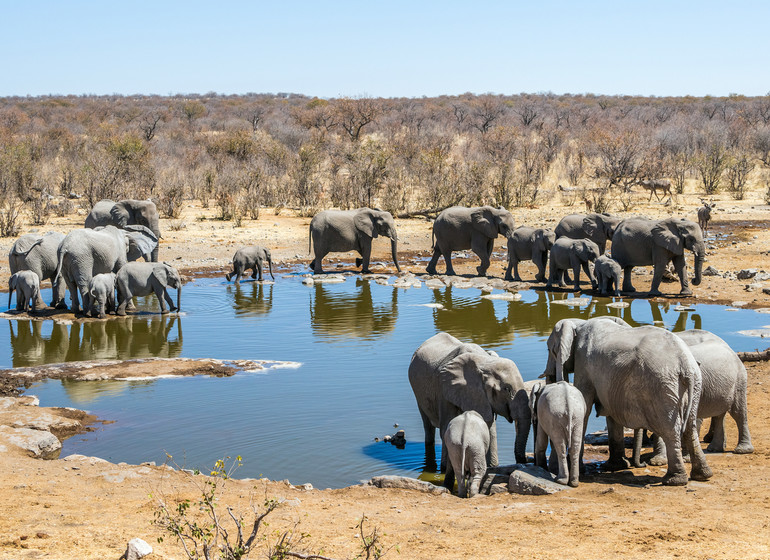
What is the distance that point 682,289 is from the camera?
18.6 meters

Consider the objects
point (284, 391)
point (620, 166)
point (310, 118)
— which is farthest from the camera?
point (310, 118)

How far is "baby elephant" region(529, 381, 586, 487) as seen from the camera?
24.8 ft

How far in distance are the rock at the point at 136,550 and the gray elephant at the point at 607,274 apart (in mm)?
14056

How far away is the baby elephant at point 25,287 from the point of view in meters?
16.3

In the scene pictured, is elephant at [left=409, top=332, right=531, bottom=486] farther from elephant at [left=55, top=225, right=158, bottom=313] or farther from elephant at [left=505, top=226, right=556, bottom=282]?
elephant at [left=505, top=226, right=556, bottom=282]

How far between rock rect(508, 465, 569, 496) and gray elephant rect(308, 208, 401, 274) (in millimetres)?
14908

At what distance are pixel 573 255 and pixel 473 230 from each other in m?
3.25

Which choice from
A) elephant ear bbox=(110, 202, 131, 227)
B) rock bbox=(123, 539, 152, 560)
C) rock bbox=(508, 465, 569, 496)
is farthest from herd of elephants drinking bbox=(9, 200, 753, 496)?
elephant ear bbox=(110, 202, 131, 227)

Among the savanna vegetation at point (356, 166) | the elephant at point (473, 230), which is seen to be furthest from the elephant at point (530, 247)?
the savanna vegetation at point (356, 166)

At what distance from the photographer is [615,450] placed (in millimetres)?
8383

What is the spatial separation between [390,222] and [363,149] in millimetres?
11157

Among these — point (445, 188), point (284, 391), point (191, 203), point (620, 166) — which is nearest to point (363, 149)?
point (445, 188)

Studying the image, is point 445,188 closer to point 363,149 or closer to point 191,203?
point 363,149

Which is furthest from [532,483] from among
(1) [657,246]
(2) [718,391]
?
(1) [657,246]
